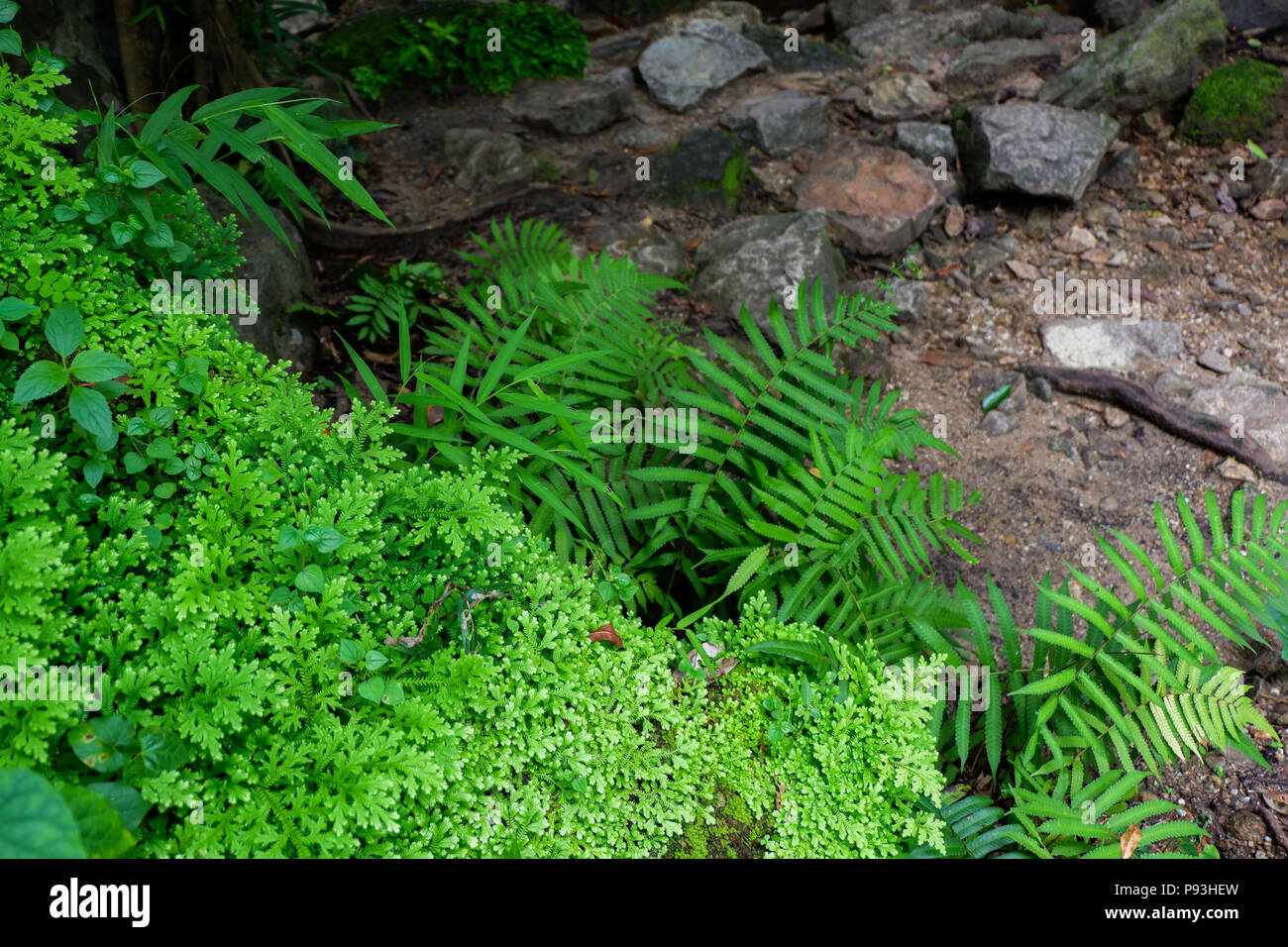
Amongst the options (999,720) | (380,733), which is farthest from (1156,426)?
(380,733)

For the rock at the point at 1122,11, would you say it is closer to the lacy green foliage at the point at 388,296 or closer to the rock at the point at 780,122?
the rock at the point at 780,122

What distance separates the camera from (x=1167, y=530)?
8.50ft

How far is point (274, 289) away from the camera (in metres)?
3.80

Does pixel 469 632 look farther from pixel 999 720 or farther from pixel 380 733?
pixel 999 720

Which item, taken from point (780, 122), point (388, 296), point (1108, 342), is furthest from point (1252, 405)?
point (388, 296)

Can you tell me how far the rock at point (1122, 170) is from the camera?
6090 mm

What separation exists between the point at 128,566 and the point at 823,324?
7.58ft

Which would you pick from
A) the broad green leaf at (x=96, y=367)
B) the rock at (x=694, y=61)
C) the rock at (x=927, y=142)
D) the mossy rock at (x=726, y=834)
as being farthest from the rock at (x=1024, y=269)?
the broad green leaf at (x=96, y=367)

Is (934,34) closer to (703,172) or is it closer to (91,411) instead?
(703,172)

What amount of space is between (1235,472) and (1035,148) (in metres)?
2.71

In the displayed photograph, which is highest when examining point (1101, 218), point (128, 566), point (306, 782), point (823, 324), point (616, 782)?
point (1101, 218)

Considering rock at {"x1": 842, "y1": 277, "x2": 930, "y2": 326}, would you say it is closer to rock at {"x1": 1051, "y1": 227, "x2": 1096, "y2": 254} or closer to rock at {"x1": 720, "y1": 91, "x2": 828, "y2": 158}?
rock at {"x1": 1051, "y1": 227, "x2": 1096, "y2": 254}

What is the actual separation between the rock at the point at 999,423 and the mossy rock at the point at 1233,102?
324cm
